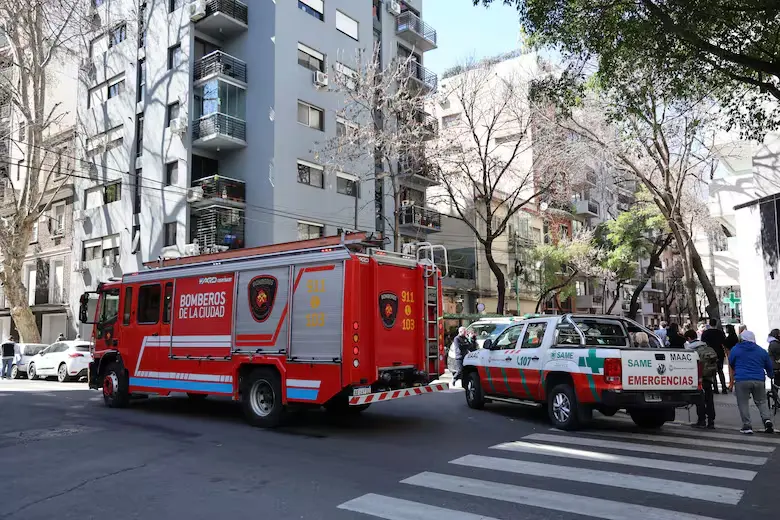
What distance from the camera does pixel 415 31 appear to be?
38.7 m

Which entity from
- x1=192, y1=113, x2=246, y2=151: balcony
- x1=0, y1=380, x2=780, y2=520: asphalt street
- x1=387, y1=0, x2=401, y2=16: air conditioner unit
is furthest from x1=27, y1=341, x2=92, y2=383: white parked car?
x1=387, y1=0, x2=401, y2=16: air conditioner unit

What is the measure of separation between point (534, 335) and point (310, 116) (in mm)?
22816

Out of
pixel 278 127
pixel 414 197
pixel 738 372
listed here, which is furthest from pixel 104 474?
pixel 414 197

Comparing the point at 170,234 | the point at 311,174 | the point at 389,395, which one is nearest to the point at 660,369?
the point at 389,395

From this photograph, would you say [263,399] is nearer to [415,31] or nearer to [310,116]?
[310,116]

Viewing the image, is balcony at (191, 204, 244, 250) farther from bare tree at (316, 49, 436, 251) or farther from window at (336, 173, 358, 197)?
window at (336, 173, 358, 197)

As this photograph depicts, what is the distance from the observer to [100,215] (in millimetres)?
33469

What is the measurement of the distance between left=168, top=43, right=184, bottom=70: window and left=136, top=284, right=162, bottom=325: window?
20.9 metres

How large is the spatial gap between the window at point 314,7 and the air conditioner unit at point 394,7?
21.6ft

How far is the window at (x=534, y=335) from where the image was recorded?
1118 cm

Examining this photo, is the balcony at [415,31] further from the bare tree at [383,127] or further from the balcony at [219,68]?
the balcony at [219,68]

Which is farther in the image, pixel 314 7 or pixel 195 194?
pixel 314 7

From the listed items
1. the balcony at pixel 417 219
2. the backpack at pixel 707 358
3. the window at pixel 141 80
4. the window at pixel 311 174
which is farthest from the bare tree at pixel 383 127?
the backpack at pixel 707 358

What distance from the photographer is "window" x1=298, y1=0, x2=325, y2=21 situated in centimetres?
3121
